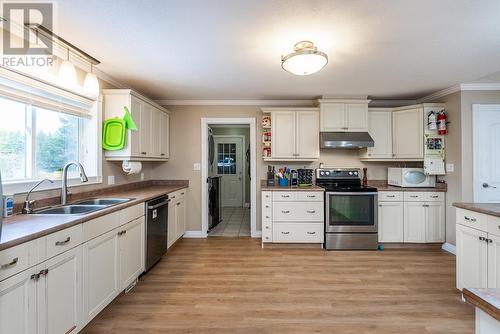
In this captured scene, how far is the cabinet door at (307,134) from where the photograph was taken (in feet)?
12.7

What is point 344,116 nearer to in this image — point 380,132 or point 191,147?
point 380,132

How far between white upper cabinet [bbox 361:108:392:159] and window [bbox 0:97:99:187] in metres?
3.97

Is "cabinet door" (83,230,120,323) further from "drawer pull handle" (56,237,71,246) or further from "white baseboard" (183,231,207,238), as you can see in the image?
"white baseboard" (183,231,207,238)

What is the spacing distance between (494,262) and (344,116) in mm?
2519

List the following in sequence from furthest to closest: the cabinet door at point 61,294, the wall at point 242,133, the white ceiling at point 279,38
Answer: the wall at point 242,133, the white ceiling at point 279,38, the cabinet door at point 61,294

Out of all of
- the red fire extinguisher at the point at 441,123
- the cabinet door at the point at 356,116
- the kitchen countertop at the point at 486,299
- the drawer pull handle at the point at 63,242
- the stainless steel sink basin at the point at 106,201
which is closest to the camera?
the kitchen countertop at the point at 486,299

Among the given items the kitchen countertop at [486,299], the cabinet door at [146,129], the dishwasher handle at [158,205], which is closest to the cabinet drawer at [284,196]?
the dishwasher handle at [158,205]

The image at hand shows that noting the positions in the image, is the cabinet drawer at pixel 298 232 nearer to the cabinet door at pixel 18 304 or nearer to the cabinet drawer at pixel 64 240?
the cabinet drawer at pixel 64 240

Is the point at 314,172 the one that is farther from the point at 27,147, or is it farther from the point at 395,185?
the point at 27,147

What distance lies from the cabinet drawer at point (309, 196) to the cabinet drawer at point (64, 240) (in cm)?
272

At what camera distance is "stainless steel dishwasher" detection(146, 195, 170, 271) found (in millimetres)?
2697

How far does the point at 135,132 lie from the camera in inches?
118

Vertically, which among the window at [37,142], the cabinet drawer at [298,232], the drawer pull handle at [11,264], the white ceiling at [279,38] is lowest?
the cabinet drawer at [298,232]

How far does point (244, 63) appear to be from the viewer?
8.49 ft
